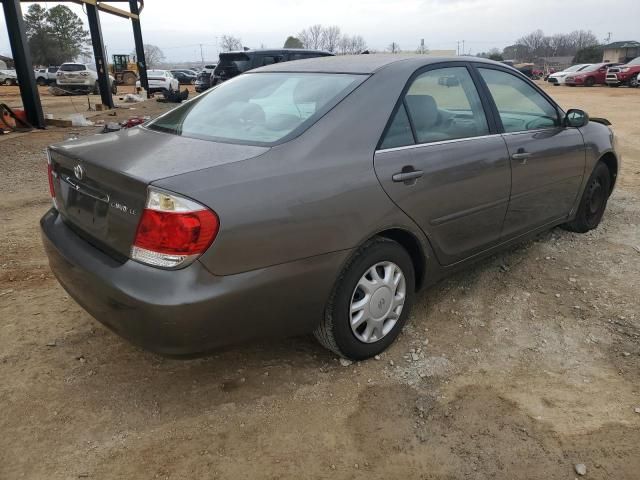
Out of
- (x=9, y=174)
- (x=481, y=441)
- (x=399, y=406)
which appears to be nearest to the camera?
(x=481, y=441)

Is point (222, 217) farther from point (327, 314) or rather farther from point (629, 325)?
point (629, 325)

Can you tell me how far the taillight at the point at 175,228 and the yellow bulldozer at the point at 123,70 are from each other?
103ft

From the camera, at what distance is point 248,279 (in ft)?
7.13

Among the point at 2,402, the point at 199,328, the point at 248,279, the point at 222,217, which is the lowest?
the point at 2,402

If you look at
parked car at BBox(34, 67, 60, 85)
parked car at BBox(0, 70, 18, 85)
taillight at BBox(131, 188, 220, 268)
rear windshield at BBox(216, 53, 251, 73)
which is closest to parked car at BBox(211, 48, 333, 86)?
rear windshield at BBox(216, 53, 251, 73)

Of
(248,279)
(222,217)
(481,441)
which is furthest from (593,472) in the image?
Result: (222,217)

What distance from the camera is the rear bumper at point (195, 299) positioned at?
2.08 m

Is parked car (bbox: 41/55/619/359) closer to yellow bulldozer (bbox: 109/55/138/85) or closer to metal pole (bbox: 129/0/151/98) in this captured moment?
metal pole (bbox: 129/0/151/98)

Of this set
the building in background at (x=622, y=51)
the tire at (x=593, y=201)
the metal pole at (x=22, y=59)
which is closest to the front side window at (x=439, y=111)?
the tire at (x=593, y=201)

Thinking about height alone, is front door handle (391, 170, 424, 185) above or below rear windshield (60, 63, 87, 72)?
below

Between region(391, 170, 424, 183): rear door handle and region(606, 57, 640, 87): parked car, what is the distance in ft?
104

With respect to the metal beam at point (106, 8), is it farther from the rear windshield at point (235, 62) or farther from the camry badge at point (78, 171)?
the camry badge at point (78, 171)

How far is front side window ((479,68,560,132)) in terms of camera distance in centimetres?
347

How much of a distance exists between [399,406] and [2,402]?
1903mm
